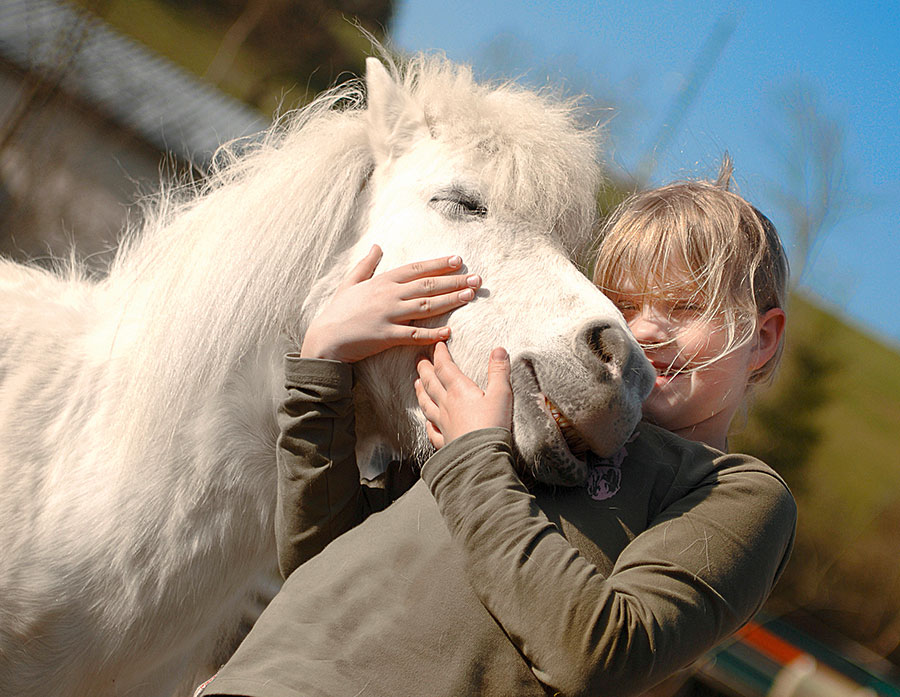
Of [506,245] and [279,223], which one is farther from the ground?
[506,245]

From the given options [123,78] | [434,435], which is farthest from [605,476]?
[123,78]

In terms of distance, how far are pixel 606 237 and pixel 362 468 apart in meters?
0.84

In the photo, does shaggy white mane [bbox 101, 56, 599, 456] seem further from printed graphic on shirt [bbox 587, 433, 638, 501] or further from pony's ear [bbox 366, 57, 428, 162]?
printed graphic on shirt [bbox 587, 433, 638, 501]

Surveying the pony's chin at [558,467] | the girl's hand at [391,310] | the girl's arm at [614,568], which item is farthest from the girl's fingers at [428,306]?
the pony's chin at [558,467]

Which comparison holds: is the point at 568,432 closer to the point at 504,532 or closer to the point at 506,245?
the point at 504,532

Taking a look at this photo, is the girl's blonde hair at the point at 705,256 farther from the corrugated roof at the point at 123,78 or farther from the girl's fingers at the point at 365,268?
the corrugated roof at the point at 123,78

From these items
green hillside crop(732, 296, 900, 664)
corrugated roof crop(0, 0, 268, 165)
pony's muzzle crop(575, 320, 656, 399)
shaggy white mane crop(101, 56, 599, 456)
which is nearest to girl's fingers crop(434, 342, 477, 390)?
pony's muzzle crop(575, 320, 656, 399)

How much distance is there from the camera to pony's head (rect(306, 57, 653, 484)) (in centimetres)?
120

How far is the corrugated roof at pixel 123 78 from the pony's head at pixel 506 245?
5854 mm

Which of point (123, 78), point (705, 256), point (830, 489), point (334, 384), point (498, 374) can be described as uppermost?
point (705, 256)

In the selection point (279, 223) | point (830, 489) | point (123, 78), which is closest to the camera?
point (279, 223)

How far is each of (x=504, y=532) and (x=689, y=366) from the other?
0.66 metres

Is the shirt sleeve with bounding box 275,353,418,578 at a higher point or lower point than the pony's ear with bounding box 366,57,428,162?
lower

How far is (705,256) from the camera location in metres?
1.50
